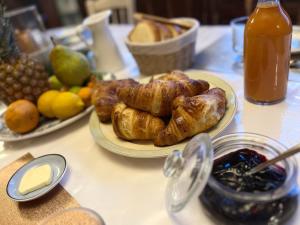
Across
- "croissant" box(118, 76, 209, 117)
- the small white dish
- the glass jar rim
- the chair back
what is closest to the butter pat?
the small white dish

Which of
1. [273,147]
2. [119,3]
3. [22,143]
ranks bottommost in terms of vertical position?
Answer: [22,143]

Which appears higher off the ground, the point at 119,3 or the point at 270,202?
the point at 119,3

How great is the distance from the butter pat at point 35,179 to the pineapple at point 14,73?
11.8 inches

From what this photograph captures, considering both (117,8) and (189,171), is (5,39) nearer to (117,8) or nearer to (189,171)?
(189,171)

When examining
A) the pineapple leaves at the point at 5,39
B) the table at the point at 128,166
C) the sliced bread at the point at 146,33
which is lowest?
the table at the point at 128,166

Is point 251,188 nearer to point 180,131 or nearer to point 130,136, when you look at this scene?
point 180,131

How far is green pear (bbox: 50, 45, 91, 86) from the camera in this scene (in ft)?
2.85

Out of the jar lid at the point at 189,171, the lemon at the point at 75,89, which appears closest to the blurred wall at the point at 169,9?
the lemon at the point at 75,89

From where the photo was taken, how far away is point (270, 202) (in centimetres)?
39

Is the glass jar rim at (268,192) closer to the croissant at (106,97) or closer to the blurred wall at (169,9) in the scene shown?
the croissant at (106,97)

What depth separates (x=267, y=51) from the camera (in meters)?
0.61

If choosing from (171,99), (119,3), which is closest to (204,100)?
(171,99)

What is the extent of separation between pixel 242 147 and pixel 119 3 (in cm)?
155

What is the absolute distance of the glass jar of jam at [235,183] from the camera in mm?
389
